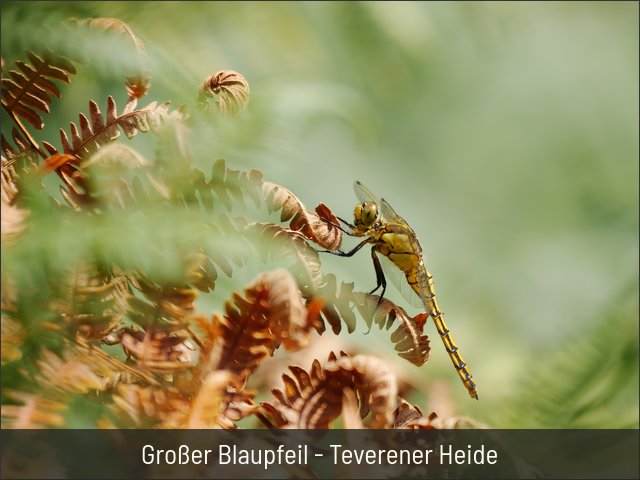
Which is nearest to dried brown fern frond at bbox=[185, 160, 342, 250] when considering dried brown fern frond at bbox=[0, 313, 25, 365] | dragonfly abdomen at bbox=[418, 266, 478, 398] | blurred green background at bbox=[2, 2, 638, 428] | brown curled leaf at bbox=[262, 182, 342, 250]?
brown curled leaf at bbox=[262, 182, 342, 250]

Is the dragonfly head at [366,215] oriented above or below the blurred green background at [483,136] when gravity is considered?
below

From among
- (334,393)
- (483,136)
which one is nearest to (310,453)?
(334,393)

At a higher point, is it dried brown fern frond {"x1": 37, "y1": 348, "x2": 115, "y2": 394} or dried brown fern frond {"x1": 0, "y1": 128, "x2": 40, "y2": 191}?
dried brown fern frond {"x1": 0, "y1": 128, "x2": 40, "y2": 191}

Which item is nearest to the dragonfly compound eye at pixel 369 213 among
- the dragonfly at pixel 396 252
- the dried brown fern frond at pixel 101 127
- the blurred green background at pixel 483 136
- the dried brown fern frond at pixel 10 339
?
the dragonfly at pixel 396 252

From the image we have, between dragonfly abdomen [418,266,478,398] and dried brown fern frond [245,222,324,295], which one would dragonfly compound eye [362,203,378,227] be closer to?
dragonfly abdomen [418,266,478,398]

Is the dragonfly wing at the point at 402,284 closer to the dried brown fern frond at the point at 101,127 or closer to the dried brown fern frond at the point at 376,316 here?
the dried brown fern frond at the point at 376,316

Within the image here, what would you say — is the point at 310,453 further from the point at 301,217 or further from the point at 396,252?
the point at 396,252

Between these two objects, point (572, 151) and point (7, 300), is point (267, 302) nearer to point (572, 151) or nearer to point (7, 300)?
point (7, 300)
